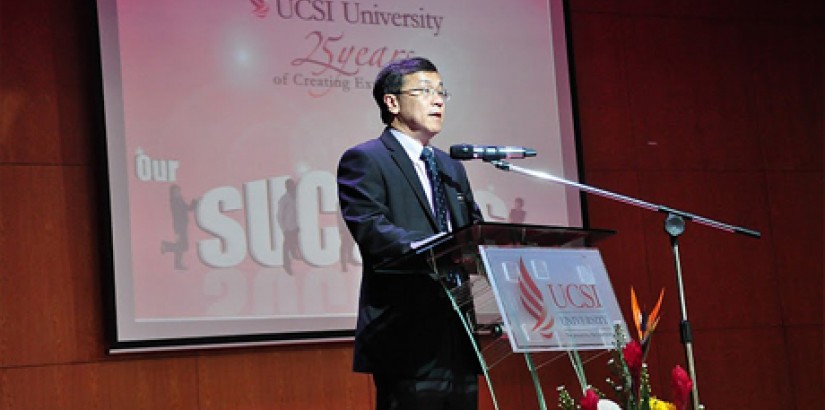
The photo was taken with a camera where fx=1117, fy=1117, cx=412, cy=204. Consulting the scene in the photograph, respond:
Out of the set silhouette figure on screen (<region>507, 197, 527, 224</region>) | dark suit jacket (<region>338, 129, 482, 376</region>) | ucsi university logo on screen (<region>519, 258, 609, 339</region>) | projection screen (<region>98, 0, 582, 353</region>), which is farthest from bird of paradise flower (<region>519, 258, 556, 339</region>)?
silhouette figure on screen (<region>507, 197, 527, 224</region>)

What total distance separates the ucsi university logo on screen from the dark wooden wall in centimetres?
230

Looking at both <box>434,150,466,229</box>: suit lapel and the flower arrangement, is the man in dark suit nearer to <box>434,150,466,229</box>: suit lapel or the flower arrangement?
<box>434,150,466,229</box>: suit lapel

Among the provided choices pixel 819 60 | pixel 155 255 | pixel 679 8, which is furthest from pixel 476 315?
pixel 819 60

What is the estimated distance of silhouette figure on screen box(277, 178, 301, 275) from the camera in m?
4.48

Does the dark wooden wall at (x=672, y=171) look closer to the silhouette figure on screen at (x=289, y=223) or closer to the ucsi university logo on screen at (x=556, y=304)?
the silhouette figure on screen at (x=289, y=223)

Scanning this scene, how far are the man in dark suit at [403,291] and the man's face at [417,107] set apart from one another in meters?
0.09

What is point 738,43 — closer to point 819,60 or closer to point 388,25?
point 819,60

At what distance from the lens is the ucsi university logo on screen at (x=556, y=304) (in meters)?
2.29

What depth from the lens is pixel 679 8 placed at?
5559 millimetres

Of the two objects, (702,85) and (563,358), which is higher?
(702,85)

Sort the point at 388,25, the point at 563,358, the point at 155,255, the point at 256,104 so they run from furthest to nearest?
the point at 388,25
the point at 256,104
the point at 155,255
the point at 563,358

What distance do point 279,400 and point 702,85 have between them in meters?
2.61

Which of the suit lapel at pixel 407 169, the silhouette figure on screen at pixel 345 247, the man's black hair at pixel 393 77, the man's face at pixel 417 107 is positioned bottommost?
the silhouette figure on screen at pixel 345 247

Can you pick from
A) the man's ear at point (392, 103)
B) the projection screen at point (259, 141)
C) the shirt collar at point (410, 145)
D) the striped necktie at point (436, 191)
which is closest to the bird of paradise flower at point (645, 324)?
the striped necktie at point (436, 191)
